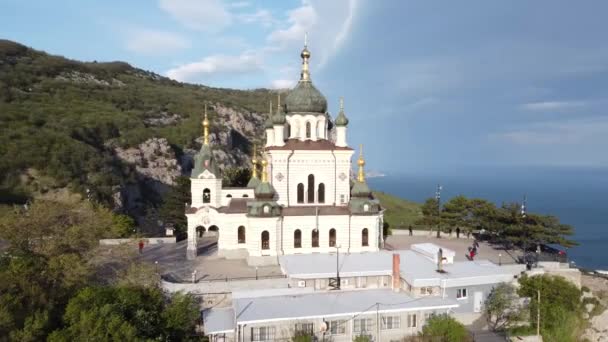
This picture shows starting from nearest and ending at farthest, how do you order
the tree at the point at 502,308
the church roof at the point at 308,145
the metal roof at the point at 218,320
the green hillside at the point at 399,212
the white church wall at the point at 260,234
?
the metal roof at the point at 218,320 → the tree at the point at 502,308 → the white church wall at the point at 260,234 → the church roof at the point at 308,145 → the green hillside at the point at 399,212

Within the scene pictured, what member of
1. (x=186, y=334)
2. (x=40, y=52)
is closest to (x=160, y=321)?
(x=186, y=334)

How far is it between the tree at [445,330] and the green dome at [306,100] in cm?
1683

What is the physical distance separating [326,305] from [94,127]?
171ft

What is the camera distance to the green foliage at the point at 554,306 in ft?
67.9

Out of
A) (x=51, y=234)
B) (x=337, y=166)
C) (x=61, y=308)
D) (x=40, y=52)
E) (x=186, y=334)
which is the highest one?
(x=40, y=52)

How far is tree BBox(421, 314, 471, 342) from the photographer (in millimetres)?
16484

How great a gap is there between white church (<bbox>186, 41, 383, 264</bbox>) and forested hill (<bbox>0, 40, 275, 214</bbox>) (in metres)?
20.1

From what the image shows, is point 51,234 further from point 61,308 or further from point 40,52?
point 40,52

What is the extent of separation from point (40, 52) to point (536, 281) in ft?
320

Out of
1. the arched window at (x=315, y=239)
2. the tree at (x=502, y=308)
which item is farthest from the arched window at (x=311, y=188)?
the tree at (x=502, y=308)

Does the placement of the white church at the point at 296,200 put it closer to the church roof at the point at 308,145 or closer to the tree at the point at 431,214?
the church roof at the point at 308,145

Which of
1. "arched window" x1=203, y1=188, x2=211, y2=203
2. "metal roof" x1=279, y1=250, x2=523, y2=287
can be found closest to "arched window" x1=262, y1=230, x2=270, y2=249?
"metal roof" x1=279, y1=250, x2=523, y2=287

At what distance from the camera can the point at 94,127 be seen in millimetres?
58969

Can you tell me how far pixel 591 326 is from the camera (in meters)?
24.7
